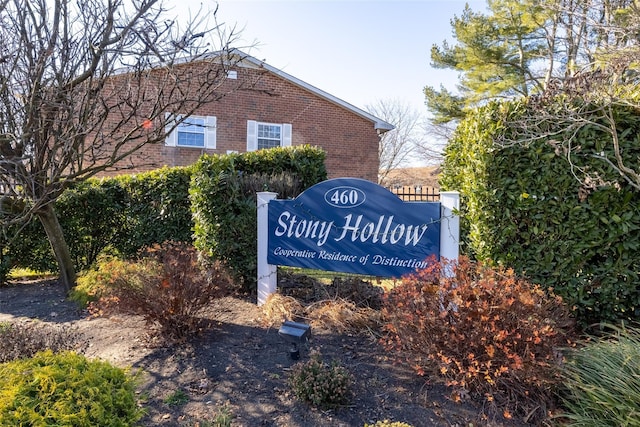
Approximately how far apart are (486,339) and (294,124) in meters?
11.1

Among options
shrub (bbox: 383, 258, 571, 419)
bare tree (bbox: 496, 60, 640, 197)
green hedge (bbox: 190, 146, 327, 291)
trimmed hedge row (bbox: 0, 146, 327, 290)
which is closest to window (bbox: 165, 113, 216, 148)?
trimmed hedge row (bbox: 0, 146, 327, 290)

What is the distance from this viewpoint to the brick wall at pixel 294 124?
11.7 m

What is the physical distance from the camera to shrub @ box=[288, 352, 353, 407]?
8.70 ft

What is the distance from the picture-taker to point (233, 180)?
203 inches

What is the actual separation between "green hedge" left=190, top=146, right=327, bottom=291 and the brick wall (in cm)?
669

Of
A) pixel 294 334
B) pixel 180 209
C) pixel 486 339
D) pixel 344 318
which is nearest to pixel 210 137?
pixel 180 209

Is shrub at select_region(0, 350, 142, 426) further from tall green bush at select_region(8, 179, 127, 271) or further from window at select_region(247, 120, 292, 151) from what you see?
window at select_region(247, 120, 292, 151)

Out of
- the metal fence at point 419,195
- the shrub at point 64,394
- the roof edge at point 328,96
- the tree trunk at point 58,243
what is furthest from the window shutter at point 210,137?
the shrub at point 64,394

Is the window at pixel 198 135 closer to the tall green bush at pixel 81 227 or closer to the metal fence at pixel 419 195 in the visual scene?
the tall green bush at pixel 81 227

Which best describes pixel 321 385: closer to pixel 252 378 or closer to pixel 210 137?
pixel 252 378

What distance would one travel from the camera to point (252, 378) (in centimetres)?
310

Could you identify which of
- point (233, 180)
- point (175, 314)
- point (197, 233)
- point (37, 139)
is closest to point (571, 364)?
point (175, 314)

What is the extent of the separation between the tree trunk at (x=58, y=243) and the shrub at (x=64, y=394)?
4051 millimetres

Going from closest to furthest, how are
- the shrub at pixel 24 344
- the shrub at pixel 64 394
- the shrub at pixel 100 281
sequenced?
the shrub at pixel 64 394, the shrub at pixel 24 344, the shrub at pixel 100 281
